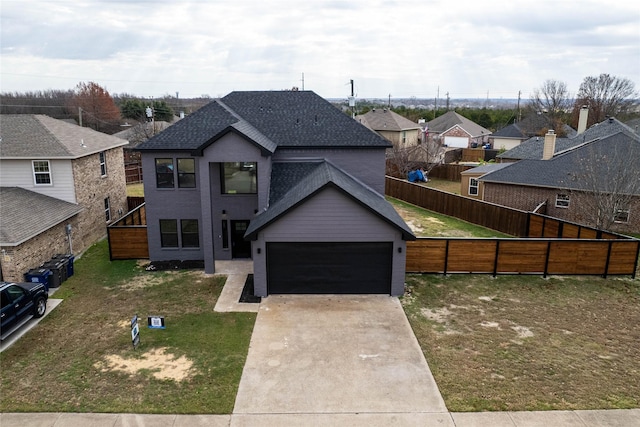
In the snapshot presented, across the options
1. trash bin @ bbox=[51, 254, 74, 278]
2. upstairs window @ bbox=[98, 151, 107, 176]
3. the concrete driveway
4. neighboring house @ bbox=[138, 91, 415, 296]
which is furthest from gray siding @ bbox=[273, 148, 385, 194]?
upstairs window @ bbox=[98, 151, 107, 176]

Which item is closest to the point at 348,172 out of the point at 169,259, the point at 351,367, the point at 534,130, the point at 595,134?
the point at 169,259

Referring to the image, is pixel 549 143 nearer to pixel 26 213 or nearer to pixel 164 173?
pixel 164 173

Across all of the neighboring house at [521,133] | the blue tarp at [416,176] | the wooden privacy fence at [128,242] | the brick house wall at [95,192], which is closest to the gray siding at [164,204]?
the wooden privacy fence at [128,242]

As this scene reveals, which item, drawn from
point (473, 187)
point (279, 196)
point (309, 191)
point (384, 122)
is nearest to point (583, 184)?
point (473, 187)

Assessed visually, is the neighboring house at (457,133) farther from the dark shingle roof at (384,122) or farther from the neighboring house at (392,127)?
the dark shingle roof at (384,122)

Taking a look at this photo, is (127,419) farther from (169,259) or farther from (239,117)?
(239,117)

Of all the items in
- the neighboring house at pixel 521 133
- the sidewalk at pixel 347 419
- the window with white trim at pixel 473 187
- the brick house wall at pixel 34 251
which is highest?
the neighboring house at pixel 521 133
